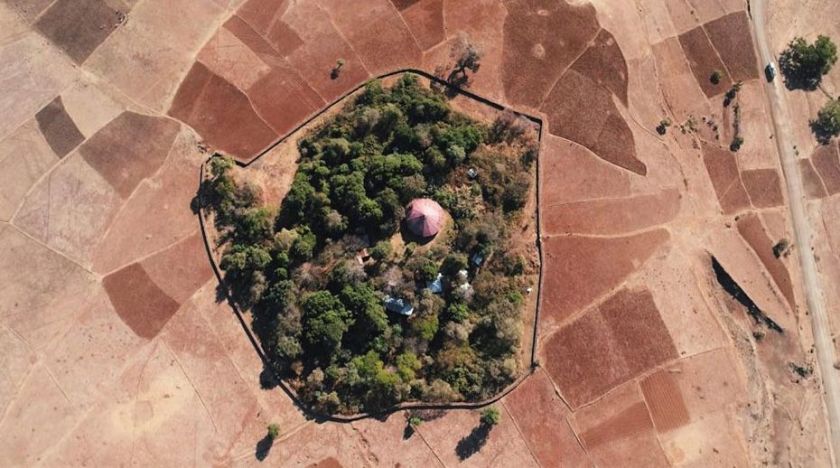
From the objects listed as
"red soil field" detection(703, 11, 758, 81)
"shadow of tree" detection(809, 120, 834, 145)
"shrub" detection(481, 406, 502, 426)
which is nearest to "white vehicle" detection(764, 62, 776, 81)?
"red soil field" detection(703, 11, 758, 81)

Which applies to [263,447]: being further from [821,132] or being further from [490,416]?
[821,132]

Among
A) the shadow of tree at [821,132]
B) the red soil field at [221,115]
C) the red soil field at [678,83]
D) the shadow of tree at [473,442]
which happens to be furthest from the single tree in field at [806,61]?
the red soil field at [221,115]

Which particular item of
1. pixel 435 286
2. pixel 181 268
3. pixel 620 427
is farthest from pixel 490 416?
pixel 181 268

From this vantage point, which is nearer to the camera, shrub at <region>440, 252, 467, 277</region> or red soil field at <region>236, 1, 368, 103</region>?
shrub at <region>440, 252, 467, 277</region>

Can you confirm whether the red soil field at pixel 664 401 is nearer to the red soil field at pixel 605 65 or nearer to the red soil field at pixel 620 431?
the red soil field at pixel 620 431

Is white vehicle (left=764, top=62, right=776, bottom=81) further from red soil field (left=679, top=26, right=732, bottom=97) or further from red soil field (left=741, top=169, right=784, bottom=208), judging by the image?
red soil field (left=741, top=169, right=784, bottom=208)
